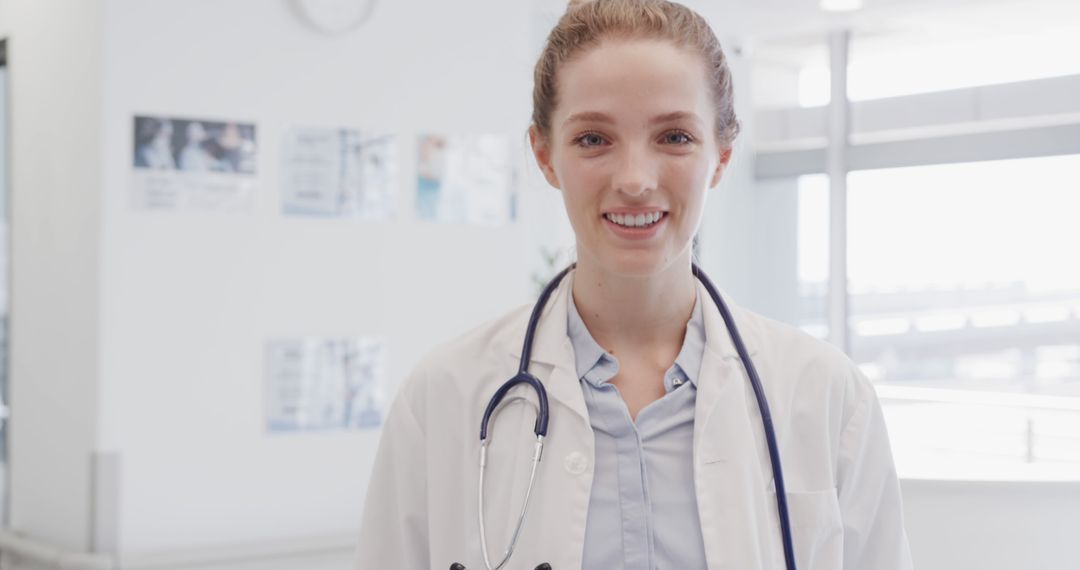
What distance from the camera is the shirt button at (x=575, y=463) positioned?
45.1 inches

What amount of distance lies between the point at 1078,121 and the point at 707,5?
174cm

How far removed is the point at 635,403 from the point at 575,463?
9 cm

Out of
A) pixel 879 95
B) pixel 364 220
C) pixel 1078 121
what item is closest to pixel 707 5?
pixel 879 95

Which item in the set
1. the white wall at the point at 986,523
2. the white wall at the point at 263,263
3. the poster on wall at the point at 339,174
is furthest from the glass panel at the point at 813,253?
the white wall at the point at 986,523

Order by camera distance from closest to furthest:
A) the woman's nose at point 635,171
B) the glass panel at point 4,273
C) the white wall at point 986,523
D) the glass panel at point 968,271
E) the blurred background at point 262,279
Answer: the woman's nose at point 635,171
the white wall at point 986,523
the blurred background at point 262,279
the glass panel at point 4,273
the glass panel at point 968,271

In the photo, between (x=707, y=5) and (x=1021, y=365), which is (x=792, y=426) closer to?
(x=707, y=5)

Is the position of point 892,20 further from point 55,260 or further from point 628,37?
point 628,37

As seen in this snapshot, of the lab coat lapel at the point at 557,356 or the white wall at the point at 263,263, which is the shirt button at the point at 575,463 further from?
the white wall at the point at 263,263

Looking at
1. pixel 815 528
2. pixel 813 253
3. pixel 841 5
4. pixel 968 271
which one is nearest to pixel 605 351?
pixel 815 528

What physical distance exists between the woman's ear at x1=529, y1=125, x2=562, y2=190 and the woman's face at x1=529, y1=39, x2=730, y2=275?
0.25 ft

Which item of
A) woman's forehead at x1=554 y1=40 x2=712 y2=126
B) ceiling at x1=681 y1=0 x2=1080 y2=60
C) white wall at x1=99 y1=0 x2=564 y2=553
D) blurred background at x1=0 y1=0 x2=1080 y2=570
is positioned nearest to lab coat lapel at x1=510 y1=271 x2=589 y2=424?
woman's forehead at x1=554 y1=40 x2=712 y2=126

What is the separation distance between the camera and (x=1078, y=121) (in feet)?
16.9

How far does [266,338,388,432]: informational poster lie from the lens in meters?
3.18

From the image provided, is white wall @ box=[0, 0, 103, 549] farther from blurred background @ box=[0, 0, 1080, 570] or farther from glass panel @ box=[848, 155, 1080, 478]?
glass panel @ box=[848, 155, 1080, 478]
